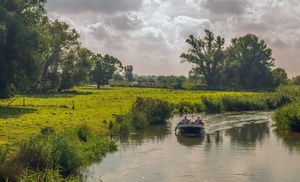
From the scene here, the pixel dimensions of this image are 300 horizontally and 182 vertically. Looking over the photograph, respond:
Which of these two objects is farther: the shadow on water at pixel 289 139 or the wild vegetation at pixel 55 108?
the shadow on water at pixel 289 139

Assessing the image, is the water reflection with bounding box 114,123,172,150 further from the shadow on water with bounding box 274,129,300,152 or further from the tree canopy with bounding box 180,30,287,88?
the tree canopy with bounding box 180,30,287,88

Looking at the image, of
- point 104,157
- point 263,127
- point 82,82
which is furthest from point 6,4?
point 82,82

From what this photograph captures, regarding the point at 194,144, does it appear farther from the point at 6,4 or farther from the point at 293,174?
the point at 6,4

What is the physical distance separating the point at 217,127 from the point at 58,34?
200ft

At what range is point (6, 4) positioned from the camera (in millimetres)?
50250

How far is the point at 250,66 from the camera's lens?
140 m

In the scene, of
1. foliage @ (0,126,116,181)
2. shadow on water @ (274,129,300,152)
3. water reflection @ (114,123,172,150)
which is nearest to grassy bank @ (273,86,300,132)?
shadow on water @ (274,129,300,152)

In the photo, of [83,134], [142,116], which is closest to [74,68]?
[142,116]

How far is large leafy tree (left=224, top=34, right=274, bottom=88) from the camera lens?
13638cm

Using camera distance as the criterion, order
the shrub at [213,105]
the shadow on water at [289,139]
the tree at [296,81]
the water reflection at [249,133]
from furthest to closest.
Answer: the tree at [296,81] < the shrub at [213,105] < the water reflection at [249,133] < the shadow on water at [289,139]

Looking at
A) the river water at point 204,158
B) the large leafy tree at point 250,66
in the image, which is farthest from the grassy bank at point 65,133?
the large leafy tree at point 250,66

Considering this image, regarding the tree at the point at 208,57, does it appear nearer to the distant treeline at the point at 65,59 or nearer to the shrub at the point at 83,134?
the distant treeline at the point at 65,59

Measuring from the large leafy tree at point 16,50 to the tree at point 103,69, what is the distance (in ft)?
280

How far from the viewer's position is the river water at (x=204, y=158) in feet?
78.3
